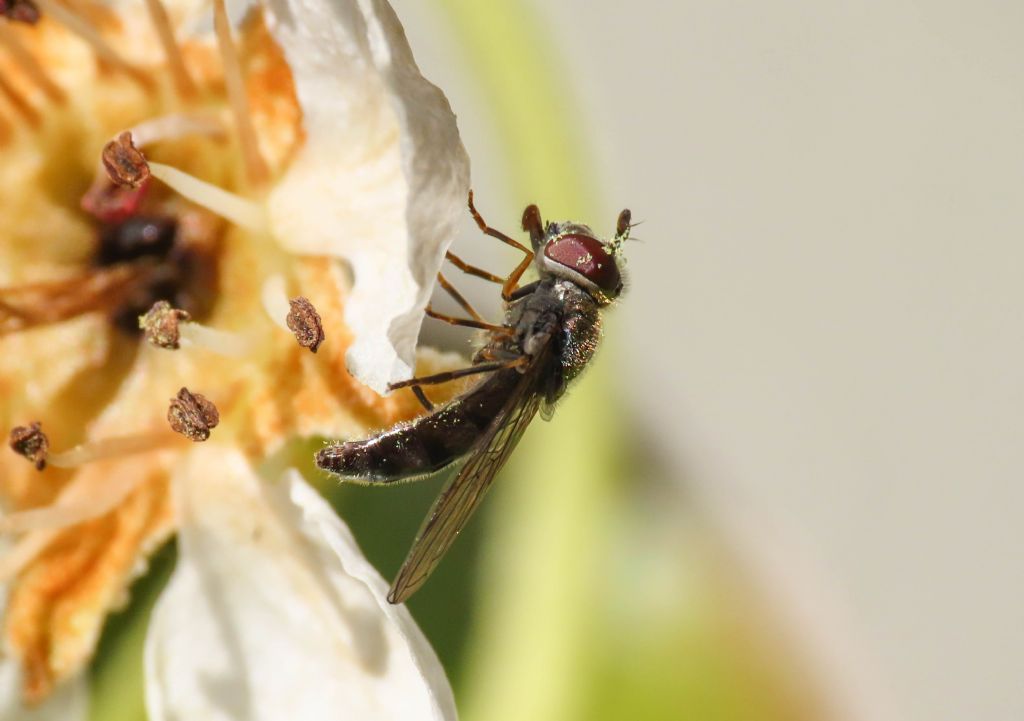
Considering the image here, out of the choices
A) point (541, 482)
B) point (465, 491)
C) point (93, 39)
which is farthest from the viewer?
point (541, 482)

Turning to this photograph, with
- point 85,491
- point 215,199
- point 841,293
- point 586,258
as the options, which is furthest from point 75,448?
point 841,293

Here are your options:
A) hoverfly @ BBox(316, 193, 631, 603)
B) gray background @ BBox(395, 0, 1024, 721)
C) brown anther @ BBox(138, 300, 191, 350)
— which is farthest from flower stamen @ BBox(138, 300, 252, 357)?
gray background @ BBox(395, 0, 1024, 721)

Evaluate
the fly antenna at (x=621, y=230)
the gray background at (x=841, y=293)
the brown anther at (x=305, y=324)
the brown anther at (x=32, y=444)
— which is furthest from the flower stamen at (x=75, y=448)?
the gray background at (x=841, y=293)

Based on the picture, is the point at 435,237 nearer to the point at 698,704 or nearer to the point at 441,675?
the point at 441,675

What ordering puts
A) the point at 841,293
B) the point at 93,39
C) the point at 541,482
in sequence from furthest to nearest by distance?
the point at 841,293, the point at 541,482, the point at 93,39

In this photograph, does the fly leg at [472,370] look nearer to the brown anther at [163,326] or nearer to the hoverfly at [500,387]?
the hoverfly at [500,387]

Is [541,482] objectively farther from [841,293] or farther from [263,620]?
[841,293]

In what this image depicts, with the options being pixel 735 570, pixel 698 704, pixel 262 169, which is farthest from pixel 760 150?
pixel 262 169
